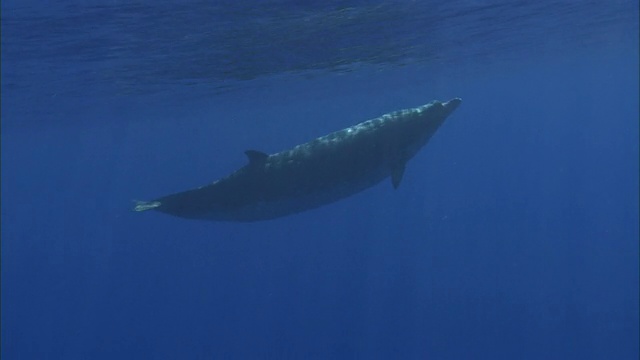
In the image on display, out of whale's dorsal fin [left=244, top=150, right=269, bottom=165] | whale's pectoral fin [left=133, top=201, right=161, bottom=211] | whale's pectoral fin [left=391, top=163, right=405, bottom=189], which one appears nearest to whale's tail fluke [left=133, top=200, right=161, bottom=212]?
whale's pectoral fin [left=133, top=201, right=161, bottom=211]

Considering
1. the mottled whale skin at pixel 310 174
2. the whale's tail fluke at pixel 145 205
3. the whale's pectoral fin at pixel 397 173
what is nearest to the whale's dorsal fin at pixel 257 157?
the mottled whale skin at pixel 310 174

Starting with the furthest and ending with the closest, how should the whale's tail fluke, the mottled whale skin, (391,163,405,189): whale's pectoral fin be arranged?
the mottled whale skin
(391,163,405,189): whale's pectoral fin
the whale's tail fluke

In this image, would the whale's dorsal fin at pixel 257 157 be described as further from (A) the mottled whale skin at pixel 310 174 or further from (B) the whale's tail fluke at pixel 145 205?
(B) the whale's tail fluke at pixel 145 205

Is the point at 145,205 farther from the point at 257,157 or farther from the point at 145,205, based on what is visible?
the point at 257,157

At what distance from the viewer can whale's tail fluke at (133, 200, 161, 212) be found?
44.9 ft

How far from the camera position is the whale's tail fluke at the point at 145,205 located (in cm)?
1368

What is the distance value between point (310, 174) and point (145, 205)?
3436 mm

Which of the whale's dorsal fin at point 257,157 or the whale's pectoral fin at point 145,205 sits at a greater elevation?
the whale's dorsal fin at point 257,157

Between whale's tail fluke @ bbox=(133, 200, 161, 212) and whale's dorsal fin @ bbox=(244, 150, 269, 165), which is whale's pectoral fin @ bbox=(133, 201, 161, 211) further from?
whale's dorsal fin @ bbox=(244, 150, 269, 165)

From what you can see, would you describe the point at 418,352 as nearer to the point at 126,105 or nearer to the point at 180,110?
the point at 126,105

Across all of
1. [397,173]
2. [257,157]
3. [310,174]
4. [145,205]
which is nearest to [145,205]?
[145,205]

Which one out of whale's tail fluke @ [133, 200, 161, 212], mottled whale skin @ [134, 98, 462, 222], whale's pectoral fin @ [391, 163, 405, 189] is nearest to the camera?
whale's tail fluke @ [133, 200, 161, 212]

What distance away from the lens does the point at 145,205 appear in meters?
14.0

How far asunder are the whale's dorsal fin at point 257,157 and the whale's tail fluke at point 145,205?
2116mm
